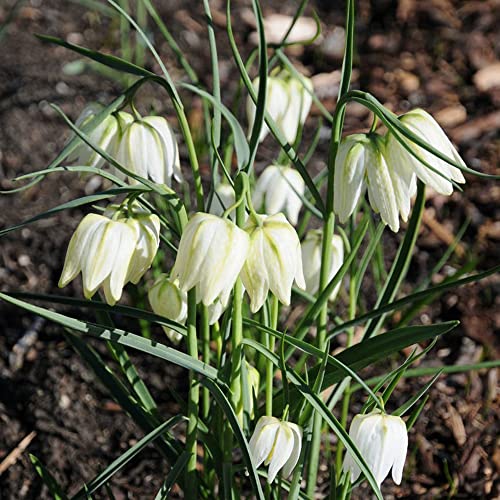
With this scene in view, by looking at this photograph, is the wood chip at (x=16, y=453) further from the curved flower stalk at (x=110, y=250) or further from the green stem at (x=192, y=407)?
the curved flower stalk at (x=110, y=250)

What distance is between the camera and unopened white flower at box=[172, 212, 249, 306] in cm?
104

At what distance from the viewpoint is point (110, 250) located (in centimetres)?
113

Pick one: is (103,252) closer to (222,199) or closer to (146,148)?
(146,148)

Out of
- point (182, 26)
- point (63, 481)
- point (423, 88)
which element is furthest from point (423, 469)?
point (182, 26)

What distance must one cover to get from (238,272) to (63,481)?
3.02 ft

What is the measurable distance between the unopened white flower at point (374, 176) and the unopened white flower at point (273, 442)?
0.99 ft

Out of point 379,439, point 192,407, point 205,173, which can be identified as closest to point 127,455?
point 192,407

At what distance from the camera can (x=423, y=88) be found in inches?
113

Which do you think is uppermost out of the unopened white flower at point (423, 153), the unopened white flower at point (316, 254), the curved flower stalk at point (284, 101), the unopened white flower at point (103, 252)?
the unopened white flower at point (423, 153)

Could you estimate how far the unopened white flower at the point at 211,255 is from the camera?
1039 millimetres

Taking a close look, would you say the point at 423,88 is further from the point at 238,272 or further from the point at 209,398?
the point at 238,272

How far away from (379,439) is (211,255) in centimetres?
34

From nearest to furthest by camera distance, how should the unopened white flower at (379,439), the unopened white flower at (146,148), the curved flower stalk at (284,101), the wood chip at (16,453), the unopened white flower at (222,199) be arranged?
the unopened white flower at (379,439), the unopened white flower at (146,148), the unopened white flower at (222,199), the curved flower stalk at (284,101), the wood chip at (16,453)

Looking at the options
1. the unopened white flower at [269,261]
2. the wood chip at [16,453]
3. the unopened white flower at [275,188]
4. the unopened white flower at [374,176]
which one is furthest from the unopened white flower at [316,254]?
the wood chip at [16,453]
